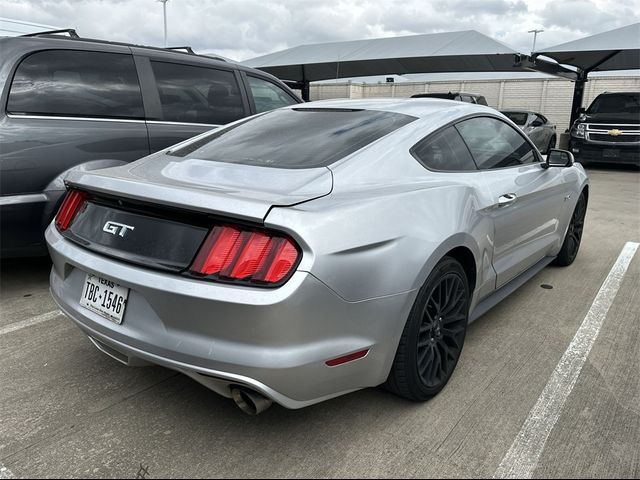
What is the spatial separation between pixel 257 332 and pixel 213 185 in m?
0.66

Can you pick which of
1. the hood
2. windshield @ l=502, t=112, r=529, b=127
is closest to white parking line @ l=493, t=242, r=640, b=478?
the hood

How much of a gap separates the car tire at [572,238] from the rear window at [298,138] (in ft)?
8.11

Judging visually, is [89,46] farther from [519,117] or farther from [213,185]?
[519,117]

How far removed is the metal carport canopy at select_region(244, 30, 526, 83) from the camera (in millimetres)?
17031

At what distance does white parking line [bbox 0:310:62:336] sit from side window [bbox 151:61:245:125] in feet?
5.90

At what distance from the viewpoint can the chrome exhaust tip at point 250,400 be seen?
1.95 meters

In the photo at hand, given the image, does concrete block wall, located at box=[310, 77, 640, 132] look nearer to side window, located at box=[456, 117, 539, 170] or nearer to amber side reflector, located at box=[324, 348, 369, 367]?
side window, located at box=[456, 117, 539, 170]

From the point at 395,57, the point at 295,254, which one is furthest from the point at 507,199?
the point at 395,57

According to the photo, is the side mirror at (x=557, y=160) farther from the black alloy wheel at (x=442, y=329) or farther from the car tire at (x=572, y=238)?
the black alloy wheel at (x=442, y=329)

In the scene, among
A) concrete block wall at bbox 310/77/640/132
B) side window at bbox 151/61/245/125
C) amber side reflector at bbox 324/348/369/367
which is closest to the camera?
amber side reflector at bbox 324/348/369/367

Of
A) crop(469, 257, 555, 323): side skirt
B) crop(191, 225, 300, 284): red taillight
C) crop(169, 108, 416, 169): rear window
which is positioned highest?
crop(169, 108, 416, 169): rear window

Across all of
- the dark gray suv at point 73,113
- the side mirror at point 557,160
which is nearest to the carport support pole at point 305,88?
the dark gray suv at point 73,113

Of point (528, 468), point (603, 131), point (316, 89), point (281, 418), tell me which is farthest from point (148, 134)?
point (316, 89)

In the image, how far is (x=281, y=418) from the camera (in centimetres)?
234
